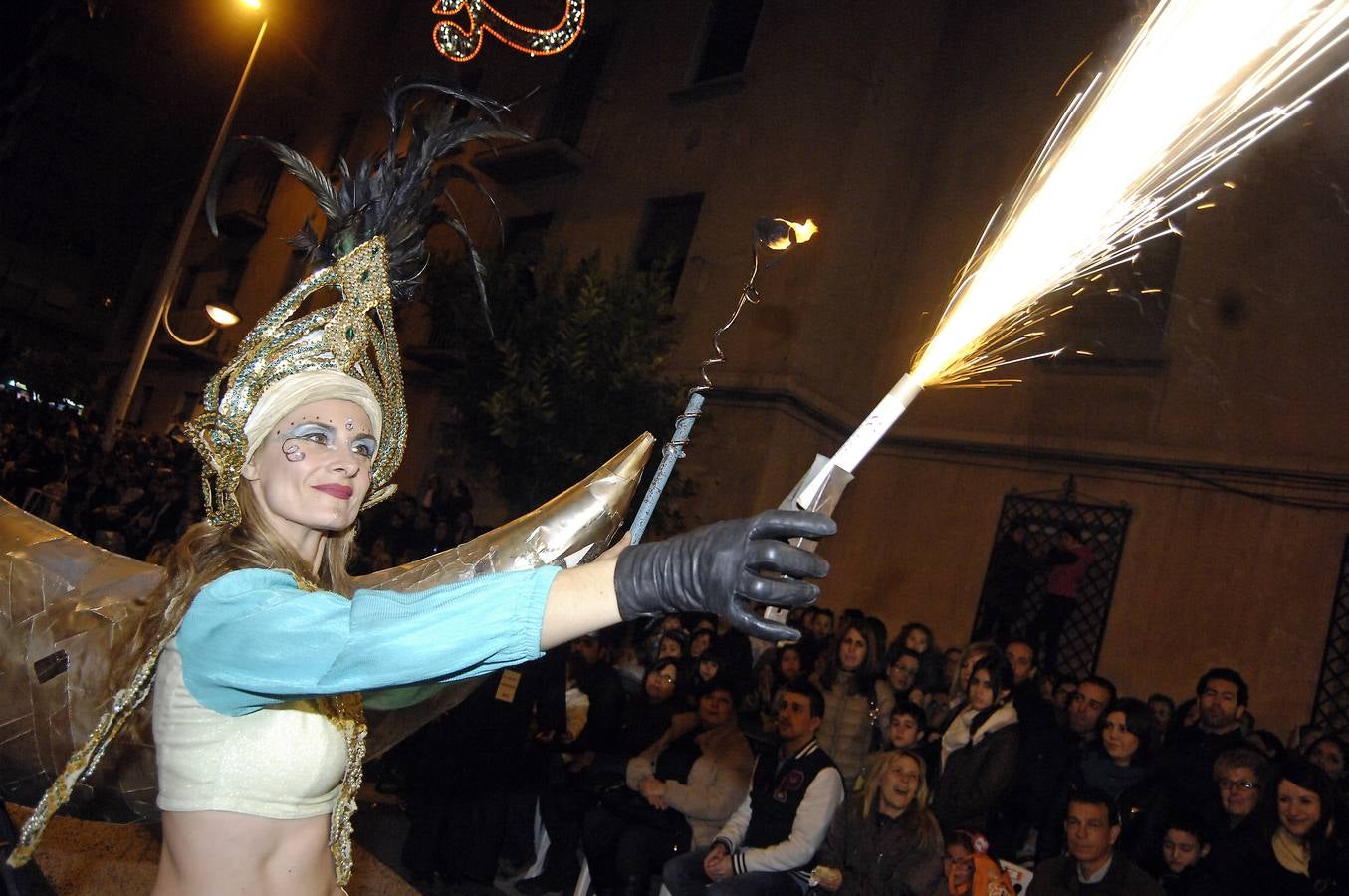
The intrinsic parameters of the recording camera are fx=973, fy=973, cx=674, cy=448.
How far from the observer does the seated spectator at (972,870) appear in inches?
173

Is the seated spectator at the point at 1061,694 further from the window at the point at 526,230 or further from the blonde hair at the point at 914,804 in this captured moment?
the window at the point at 526,230

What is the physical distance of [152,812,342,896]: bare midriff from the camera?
189cm

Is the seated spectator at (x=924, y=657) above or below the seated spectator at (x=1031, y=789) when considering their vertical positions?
above

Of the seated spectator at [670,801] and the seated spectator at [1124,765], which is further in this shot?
the seated spectator at [670,801]

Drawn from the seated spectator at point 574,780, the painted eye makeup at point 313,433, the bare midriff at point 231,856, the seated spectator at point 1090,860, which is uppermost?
the painted eye makeup at point 313,433

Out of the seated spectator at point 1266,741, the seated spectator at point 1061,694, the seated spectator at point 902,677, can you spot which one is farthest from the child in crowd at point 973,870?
the seated spectator at point 1266,741

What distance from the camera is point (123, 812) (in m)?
2.32

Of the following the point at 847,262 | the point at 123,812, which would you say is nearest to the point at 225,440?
the point at 123,812

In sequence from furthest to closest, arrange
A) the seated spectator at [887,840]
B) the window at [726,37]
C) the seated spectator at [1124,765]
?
the window at [726,37] → the seated spectator at [1124,765] → the seated spectator at [887,840]

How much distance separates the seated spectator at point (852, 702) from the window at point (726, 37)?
9.60 meters

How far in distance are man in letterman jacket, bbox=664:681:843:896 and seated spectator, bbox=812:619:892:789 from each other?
2.36 feet

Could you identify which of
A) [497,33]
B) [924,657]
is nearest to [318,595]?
[924,657]

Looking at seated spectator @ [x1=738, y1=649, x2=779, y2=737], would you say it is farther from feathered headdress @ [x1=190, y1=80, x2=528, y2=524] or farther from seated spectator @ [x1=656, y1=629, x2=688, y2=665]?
feathered headdress @ [x1=190, y1=80, x2=528, y2=524]

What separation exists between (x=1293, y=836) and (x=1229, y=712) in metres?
1.15
